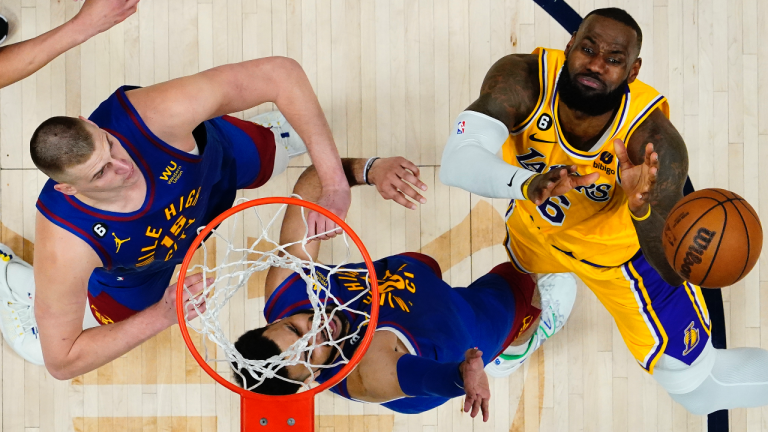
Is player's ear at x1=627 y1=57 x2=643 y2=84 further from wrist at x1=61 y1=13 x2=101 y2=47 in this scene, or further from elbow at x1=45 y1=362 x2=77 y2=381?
elbow at x1=45 y1=362 x2=77 y2=381

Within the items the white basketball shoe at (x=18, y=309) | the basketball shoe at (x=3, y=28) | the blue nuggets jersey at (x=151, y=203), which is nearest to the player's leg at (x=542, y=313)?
the blue nuggets jersey at (x=151, y=203)

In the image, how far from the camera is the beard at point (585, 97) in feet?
7.09

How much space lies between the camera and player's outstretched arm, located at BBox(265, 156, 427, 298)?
96.3 inches

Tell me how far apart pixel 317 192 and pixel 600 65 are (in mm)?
A: 1263

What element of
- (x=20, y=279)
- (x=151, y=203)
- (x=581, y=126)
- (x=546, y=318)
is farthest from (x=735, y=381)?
(x=20, y=279)

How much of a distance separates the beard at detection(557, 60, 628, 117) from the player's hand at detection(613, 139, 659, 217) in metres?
0.21

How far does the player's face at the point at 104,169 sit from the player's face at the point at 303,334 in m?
0.75

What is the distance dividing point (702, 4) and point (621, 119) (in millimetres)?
1701

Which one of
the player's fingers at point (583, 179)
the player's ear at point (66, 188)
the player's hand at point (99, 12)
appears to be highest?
the player's hand at point (99, 12)

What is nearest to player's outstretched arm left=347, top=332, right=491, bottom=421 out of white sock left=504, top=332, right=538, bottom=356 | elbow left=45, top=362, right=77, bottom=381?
white sock left=504, top=332, right=538, bottom=356

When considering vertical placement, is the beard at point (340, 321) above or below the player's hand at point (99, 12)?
below

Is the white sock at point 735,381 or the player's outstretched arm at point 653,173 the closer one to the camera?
the player's outstretched arm at point 653,173

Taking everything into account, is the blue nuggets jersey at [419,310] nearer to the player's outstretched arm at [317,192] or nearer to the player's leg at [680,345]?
the player's outstretched arm at [317,192]

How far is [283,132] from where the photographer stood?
3.15 metres
